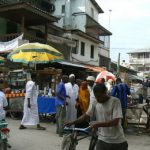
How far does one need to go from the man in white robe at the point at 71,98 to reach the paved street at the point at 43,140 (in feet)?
2.41

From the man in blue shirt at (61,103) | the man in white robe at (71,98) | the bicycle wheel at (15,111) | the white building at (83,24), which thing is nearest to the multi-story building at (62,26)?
the white building at (83,24)

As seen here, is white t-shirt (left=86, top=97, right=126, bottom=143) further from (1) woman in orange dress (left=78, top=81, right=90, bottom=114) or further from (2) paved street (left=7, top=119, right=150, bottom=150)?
(1) woman in orange dress (left=78, top=81, right=90, bottom=114)

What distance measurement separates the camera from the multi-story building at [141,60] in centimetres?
7069

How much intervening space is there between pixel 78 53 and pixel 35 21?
7.16 m

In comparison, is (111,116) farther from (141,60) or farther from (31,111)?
(141,60)

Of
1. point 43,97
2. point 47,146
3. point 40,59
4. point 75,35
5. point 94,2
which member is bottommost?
point 47,146

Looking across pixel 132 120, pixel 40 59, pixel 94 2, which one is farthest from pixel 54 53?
pixel 94 2

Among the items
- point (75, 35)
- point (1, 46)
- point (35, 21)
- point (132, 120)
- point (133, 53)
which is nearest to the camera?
point (132, 120)

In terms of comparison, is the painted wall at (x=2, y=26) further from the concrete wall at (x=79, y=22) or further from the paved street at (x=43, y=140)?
the paved street at (x=43, y=140)

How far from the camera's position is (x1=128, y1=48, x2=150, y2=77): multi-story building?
70688 millimetres

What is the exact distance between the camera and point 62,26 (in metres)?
30.7

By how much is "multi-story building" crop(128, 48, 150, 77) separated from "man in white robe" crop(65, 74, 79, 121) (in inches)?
2342

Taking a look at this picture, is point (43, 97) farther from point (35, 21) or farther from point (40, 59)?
point (35, 21)

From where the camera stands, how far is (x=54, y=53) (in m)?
14.1
